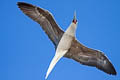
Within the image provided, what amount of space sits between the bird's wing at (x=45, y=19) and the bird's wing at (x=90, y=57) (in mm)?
1122

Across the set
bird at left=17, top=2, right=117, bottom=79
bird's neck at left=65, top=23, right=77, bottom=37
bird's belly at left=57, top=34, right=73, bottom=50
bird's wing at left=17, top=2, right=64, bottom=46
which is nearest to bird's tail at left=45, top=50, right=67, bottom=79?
bird at left=17, top=2, right=117, bottom=79

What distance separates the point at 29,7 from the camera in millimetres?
20234

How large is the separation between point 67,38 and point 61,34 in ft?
2.35

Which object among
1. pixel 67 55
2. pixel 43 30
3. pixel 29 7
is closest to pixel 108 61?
pixel 67 55

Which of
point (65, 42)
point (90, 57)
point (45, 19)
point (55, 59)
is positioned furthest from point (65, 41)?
point (90, 57)

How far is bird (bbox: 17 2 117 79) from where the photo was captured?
65.5ft

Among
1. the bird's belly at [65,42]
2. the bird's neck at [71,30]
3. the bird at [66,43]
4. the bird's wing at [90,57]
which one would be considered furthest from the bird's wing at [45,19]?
the bird's wing at [90,57]

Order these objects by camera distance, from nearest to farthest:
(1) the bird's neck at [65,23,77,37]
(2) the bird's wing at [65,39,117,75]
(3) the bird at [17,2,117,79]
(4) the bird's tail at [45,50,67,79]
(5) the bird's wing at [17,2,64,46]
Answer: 1. (4) the bird's tail at [45,50,67,79]
2. (1) the bird's neck at [65,23,77,37]
3. (3) the bird at [17,2,117,79]
4. (5) the bird's wing at [17,2,64,46]
5. (2) the bird's wing at [65,39,117,75]

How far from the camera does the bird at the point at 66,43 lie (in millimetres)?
19969

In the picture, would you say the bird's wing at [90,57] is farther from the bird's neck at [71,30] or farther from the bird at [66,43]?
the bird's neck at [71,30]

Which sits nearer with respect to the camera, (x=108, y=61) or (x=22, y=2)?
(x=22, y=2)

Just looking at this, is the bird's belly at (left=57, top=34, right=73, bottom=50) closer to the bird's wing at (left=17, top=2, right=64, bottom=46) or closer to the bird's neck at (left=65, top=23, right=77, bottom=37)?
the bird's neck at (left=65, top=23, right=77, bottom=37)

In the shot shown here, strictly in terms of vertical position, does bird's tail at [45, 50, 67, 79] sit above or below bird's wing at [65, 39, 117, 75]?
below

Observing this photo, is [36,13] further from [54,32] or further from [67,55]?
[67,55]
